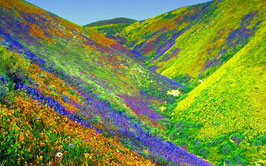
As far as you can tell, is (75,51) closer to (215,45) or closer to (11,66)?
(11,66)

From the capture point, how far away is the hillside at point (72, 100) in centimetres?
418

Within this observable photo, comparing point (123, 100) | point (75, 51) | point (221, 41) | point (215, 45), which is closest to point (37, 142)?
point (123, 100)

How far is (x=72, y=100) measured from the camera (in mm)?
9539

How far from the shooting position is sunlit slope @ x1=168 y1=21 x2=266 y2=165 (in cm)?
1611

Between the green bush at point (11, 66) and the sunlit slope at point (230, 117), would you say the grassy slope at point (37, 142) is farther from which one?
the sunlit slope at point (230, 117)

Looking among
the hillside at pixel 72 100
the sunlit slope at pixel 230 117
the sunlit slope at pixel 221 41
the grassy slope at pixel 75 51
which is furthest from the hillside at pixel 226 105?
the grassy slope at pixel 75 51

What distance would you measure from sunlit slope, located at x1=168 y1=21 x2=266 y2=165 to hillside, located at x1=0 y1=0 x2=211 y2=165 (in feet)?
10.6

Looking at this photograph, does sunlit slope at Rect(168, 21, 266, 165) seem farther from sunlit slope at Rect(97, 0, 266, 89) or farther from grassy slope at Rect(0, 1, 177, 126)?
sunlit slope at Rect(97, 0, 266, 89)

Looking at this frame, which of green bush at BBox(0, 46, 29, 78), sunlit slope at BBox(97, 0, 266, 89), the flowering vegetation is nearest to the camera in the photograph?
the flowering vegetation

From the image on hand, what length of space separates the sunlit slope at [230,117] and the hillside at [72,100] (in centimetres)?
323

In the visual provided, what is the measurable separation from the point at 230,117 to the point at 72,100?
51.8ft

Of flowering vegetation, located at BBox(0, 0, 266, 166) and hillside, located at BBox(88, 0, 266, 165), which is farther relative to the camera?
hillside, located at BBox(88, 0, 266, 165)

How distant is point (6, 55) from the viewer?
903cm

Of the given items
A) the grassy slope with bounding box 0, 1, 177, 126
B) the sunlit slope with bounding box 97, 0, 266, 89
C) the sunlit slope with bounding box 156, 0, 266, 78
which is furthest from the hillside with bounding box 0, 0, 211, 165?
the sunlit slope with bounding box 156, 0, 266, 78
